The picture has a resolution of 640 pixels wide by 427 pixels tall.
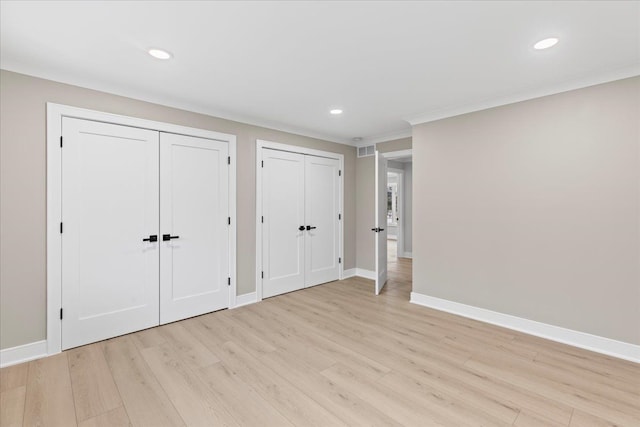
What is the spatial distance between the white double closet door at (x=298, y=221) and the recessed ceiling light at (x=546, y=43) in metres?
3.17

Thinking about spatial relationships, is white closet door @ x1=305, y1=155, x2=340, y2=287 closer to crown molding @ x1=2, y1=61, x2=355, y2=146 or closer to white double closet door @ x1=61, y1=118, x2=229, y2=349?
crown molding @ x1=2, y1=61, x2=355, y2=146

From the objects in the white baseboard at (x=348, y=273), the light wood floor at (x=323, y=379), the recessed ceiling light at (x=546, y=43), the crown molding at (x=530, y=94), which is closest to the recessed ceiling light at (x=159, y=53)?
the light wood floor at (x=323, y=379)

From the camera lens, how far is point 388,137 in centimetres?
508

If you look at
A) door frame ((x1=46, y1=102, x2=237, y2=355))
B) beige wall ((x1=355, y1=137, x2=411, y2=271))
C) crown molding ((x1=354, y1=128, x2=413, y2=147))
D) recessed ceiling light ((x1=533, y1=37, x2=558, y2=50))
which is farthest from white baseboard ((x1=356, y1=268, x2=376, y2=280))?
door frame ((x1=46, y1=102, x2=237, y2=355))

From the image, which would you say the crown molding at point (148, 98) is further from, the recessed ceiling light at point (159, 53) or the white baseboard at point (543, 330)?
the white baseboard at point (543, 330)

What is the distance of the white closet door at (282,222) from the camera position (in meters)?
4.30

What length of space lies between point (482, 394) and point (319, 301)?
7.81 feet

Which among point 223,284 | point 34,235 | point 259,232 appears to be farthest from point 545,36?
point 34,235

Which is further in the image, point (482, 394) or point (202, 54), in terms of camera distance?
point (202, 54)

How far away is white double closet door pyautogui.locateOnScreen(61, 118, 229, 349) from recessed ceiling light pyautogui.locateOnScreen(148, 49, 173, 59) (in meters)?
1.05

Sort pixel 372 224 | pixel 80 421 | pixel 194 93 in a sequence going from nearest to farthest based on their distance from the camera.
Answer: pixel 80 421, pixel 194 93, pixel 372 224

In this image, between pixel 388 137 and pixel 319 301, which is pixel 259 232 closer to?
pixel 319 301

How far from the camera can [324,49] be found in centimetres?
226

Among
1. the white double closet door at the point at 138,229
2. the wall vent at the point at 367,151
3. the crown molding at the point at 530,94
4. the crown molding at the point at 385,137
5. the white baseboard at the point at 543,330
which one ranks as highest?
the crown molding at the point at 385,137
